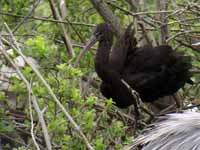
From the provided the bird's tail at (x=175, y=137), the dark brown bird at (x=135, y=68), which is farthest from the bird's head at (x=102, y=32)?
the bird's tail at (x=175, y=137)

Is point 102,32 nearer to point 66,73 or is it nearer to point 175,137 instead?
point 66,73

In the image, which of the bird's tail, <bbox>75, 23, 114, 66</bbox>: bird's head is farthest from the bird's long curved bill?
the bird's tail

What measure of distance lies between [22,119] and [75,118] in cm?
120

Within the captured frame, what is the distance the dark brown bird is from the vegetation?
12 cm

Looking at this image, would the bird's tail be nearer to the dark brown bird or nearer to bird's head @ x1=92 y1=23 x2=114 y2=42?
the dark brown bird

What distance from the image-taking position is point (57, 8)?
5543 millimetres

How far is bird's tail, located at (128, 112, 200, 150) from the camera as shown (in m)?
3.79

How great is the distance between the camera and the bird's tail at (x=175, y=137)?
3.79 metres

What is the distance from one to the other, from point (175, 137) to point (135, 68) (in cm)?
133

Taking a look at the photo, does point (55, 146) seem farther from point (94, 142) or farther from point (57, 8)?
point (57, 8)

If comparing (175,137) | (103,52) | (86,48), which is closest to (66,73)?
(175,137)

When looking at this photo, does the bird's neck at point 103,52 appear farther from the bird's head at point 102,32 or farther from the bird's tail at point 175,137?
the bird's tail at point 175,137

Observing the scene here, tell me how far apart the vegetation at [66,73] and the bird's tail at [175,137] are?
0.62 ft

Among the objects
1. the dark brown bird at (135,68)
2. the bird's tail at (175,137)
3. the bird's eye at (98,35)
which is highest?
the bird's eye at (98,35)
